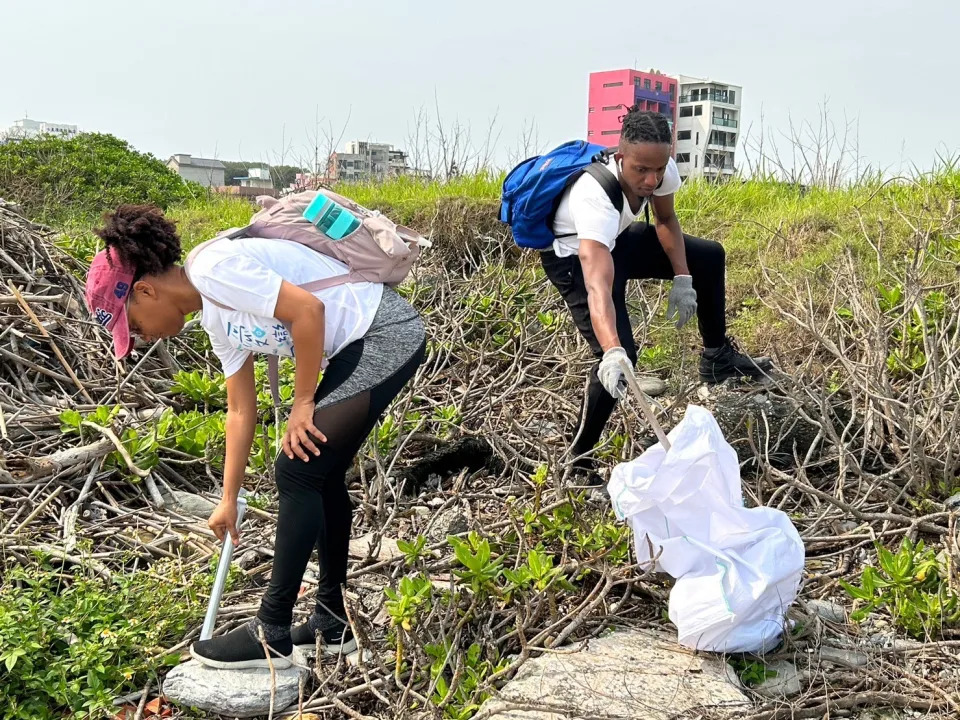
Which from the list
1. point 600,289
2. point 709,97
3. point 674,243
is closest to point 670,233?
point 674,243

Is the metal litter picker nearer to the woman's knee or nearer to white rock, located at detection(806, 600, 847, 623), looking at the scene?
the woman's knee

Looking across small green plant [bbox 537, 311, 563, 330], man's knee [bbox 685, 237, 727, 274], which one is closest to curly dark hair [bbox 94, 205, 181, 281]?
man's knee [bbox 685, 237, 727, 274]

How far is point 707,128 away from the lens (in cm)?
945

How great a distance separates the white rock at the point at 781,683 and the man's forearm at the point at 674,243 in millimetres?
1608

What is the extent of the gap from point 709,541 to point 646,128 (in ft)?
4.75

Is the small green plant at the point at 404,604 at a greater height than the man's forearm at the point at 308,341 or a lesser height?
lesser

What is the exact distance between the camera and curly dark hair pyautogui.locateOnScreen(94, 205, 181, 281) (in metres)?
2.10

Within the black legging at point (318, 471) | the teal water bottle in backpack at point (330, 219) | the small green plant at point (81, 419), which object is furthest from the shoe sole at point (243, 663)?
the small green plant at point (81, 419)

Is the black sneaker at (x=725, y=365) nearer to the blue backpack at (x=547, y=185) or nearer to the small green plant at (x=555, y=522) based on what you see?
the blue backpack at (x=547, y=185)

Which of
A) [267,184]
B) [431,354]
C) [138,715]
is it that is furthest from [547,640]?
[267,184]

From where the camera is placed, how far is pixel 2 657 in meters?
2.33

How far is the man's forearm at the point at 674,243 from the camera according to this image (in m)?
3.33

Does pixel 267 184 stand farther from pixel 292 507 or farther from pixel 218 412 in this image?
pixel 292 507

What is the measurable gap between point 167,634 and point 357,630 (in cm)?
72
